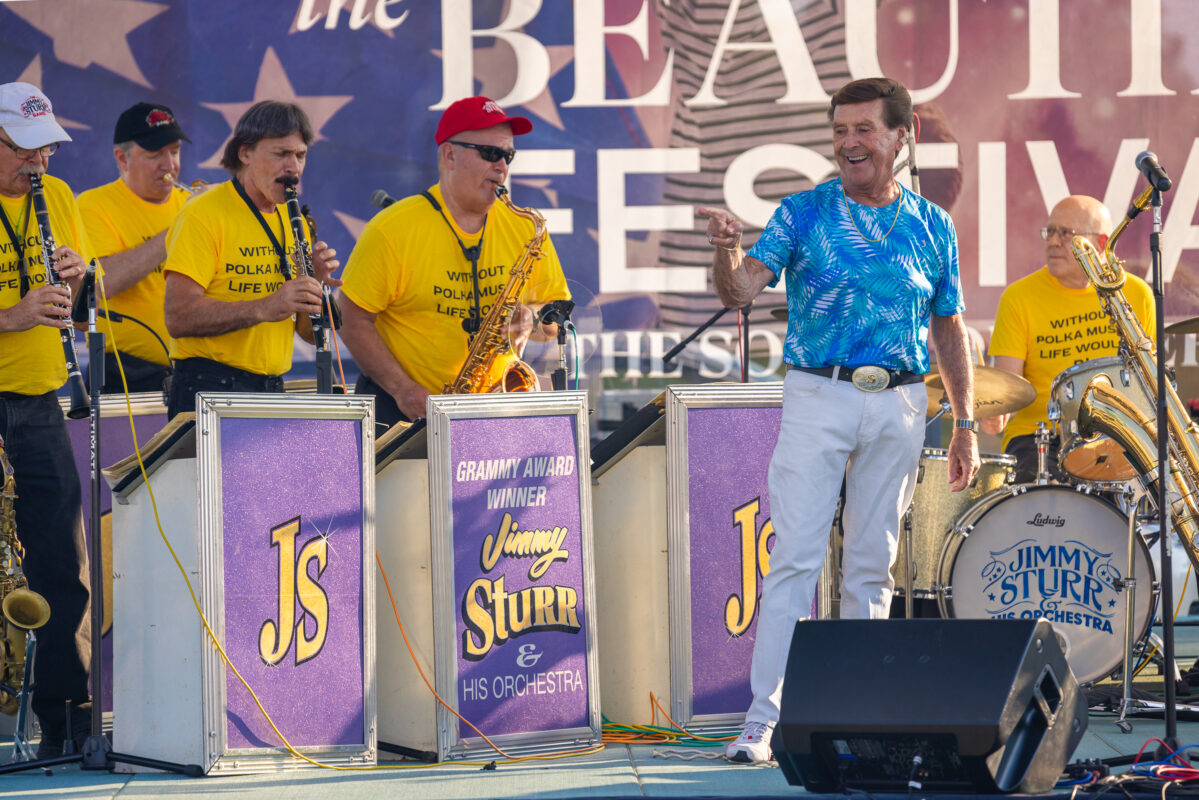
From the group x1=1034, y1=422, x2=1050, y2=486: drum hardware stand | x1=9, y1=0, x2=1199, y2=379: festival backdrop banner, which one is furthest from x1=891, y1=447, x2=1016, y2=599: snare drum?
x1=9, y1=0, x2=1199, y2=379: festival backdrop banner

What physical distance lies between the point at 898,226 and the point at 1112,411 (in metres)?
1.45

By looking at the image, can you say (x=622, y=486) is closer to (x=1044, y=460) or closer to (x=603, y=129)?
(x=1044, y=460)

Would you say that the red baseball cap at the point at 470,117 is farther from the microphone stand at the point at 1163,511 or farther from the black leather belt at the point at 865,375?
the microphone stand at the point at 1163,511

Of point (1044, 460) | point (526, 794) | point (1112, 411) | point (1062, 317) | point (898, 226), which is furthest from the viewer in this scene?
point (1062, 317)

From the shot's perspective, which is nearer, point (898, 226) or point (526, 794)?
point (526, 794)

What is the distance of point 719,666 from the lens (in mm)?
4617

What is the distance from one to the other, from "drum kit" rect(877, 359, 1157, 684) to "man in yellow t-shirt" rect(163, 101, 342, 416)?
8.40 ft

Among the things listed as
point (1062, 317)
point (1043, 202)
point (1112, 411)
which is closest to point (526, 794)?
point (1112, 411)

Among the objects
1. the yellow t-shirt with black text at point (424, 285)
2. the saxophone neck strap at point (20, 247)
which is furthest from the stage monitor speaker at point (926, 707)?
the saxophone neck strap at point (20, 247)

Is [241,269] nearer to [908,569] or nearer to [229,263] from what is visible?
[229,263]

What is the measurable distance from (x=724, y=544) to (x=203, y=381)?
1.76 m

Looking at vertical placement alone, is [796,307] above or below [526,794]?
above

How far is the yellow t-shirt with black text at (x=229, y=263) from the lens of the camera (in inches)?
182

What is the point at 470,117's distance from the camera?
496 cm
